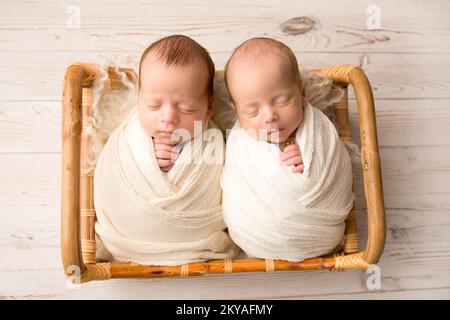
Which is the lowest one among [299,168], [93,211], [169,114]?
[93,211]

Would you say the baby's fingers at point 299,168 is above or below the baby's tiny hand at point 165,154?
below

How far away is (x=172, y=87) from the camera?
0.95m

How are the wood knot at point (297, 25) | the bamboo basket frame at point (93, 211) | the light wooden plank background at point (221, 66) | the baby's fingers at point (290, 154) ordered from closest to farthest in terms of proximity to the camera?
the bamboo basket frame at point (93, 211) → the baby's fingers at point (290, 154) → the light wooden plank background at point (221, 66) → the wood knot at point (297, 25)

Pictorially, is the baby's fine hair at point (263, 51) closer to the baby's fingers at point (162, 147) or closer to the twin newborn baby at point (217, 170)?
the twin newborn baby at point (217, 170)

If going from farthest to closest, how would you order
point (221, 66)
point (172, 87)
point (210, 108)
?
point (221, 66), point (210, 108), point (172, 87)

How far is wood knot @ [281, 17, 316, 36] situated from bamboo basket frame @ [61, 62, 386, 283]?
1.02 ft

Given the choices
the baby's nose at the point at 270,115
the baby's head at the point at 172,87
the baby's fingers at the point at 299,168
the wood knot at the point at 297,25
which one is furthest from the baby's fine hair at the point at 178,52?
the wood knot at the point at 297,25

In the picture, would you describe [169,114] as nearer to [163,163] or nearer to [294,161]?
[163,163]

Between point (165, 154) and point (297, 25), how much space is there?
65cm

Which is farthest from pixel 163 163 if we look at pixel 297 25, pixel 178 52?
pixel 297 25

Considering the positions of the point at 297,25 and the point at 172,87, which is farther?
the point at 297,25

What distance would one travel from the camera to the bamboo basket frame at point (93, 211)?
0.87 meters
